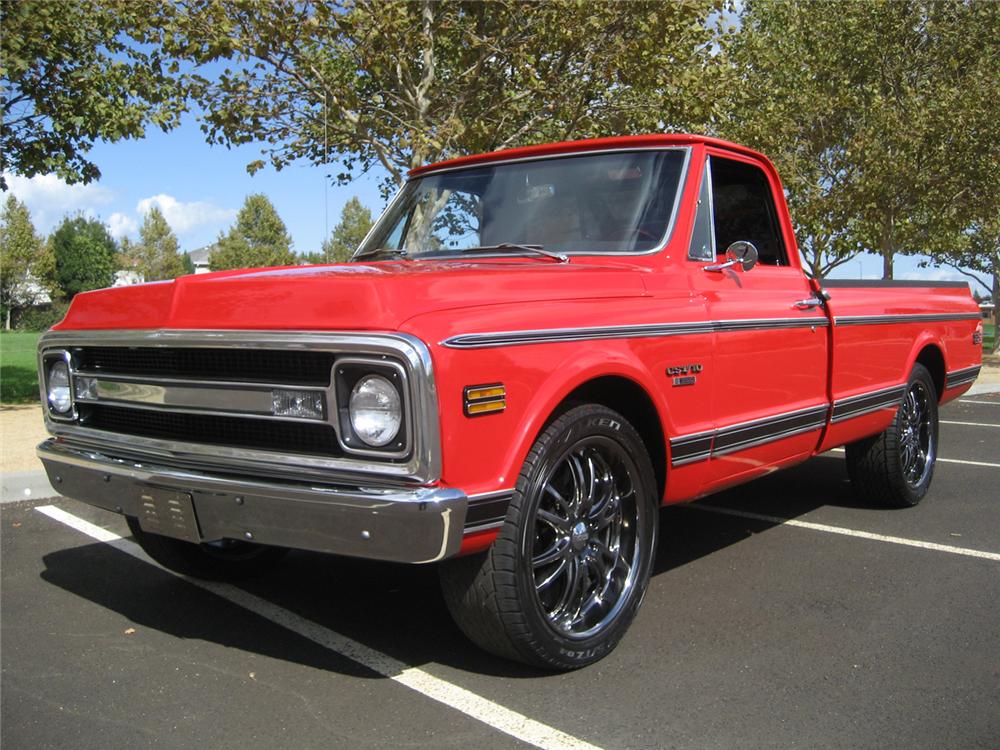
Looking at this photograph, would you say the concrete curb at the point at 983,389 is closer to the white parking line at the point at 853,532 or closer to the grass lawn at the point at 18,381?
the white parking line at the point at 853,532

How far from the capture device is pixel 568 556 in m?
3.32

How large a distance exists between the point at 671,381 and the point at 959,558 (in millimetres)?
2181

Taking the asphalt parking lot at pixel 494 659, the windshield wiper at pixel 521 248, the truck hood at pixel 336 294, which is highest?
the windshield wiper at pixel 521 248

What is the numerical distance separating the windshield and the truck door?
0.84 feet

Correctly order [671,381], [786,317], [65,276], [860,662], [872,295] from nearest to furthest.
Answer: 1. [860,662]
2. [671,381]
3. [786,317]
4. [872,295]
5. [65,276]

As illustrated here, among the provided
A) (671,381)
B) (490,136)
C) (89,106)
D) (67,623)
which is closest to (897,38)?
(490,136)

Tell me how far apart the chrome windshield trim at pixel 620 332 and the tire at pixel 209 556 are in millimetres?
1841

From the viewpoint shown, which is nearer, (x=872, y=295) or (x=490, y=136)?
(x=872, y=295)

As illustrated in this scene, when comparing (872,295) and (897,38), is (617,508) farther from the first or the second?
(897,38)

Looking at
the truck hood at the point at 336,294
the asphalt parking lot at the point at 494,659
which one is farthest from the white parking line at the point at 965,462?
the truck hood at the point at 336,294

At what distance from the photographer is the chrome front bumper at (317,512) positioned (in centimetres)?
265

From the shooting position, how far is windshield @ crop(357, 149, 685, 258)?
4.04 meters

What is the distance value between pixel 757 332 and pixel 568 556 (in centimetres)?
156

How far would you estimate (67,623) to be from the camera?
3814 millimetres
